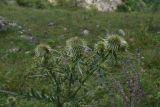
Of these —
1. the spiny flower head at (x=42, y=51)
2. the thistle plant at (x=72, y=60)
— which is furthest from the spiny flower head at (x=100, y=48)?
the spiny flower head at (x=42, y=51)

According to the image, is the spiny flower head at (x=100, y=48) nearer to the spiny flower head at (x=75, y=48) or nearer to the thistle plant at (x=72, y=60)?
the thistle plant at (x=72, y=60)

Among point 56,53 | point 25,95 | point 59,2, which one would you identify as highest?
point 56,53

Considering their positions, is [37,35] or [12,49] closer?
[12,49]

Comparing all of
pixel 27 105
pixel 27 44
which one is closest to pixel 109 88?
pixel 27 105

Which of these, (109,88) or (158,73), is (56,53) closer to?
(109,88)

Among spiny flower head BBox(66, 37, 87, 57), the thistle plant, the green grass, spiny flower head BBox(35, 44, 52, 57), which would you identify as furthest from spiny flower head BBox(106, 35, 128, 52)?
the green grass

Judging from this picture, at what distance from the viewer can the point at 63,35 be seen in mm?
10750

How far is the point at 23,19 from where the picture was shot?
1214 cm

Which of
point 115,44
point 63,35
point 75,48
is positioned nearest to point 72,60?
point 75,48

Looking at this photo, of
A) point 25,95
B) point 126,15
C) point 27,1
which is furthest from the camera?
point 27,1

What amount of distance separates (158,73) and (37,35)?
3.58 metres

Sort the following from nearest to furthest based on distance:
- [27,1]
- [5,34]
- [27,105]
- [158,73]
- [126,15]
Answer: [27,105] < [158,73] < [5,34] < [126,15] < [27,1]

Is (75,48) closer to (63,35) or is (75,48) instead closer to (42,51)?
(42,51)

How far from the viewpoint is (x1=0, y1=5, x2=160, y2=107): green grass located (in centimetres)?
773
